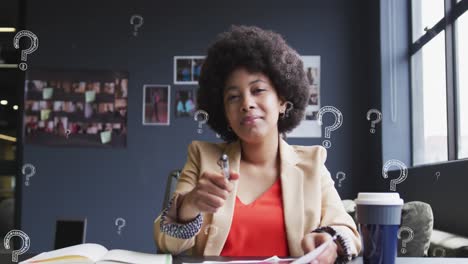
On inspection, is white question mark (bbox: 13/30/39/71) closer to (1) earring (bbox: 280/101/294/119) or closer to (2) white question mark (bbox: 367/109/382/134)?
(2) white question mark (bbox: 367/109/382/134)

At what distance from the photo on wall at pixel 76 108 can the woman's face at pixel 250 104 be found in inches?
115

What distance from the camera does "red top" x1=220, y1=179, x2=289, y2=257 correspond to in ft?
3.34

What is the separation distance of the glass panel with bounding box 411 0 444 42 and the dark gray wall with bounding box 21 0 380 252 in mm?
727

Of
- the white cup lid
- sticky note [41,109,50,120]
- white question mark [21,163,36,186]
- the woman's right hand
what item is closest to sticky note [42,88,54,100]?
sticky note [41,109,50,120]

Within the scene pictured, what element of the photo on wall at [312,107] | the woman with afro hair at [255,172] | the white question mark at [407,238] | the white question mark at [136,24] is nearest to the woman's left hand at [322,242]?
the woman with afro hair at [255,172]

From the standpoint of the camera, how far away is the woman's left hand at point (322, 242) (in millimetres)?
790

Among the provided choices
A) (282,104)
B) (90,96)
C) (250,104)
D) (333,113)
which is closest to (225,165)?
(250,104)

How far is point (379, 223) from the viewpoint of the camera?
25.8 inches

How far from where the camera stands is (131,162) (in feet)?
12.8

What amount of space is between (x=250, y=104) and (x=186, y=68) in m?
2.92

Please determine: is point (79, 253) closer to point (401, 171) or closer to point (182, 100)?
point (401, 171)

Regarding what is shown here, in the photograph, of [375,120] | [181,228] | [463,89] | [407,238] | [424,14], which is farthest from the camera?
[375,120]

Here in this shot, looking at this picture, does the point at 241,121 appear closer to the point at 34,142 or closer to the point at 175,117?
the point at 175,117

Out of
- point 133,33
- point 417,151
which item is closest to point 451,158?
point 417,151
